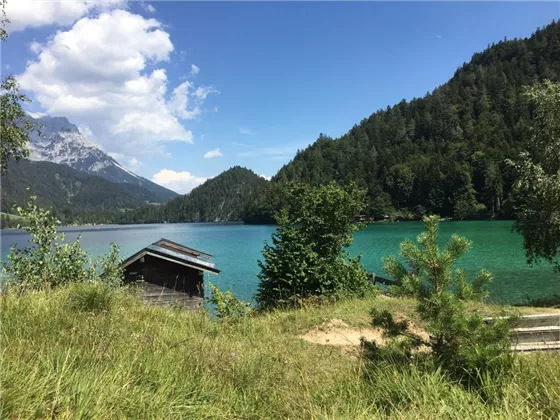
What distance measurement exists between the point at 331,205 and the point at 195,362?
1081 cm

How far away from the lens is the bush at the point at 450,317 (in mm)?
3893

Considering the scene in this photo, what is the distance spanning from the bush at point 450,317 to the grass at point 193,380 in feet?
0.75

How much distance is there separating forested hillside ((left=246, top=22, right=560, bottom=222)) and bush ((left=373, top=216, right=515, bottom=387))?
105221 millimetres

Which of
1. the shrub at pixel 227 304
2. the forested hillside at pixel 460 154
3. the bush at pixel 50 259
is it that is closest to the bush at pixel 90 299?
the bush at pixel 50 259

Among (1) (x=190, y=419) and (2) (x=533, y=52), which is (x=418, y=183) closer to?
(2) (x=533, y=52)

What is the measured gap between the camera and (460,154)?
5984 inches

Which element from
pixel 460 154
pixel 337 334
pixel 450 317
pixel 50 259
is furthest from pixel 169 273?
pixel 460 154

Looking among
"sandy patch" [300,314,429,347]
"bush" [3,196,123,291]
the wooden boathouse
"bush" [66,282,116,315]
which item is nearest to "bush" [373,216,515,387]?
"bush" [66,282,116,315]

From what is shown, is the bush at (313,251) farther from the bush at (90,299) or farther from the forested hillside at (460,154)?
the forested hillside at (460,154)

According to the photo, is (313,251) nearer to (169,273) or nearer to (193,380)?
(169,273)

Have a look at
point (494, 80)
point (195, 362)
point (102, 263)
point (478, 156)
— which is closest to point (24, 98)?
point (102, 263)

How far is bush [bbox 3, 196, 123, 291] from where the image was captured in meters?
9.39

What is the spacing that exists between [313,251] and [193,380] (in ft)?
34.6

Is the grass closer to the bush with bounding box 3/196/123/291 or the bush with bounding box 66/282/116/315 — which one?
the bush with bounding box 66/282/116/315
